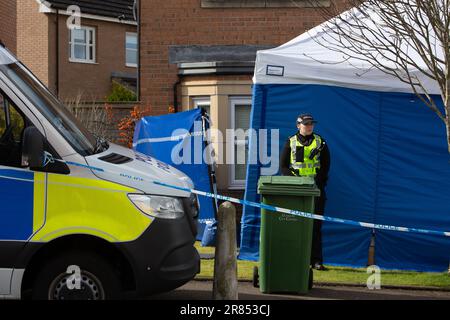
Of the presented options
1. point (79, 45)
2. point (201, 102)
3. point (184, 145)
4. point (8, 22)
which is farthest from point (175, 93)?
point (79, 45)

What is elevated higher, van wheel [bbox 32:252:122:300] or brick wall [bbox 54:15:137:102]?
brick wall [bbox 54:15:137:102]

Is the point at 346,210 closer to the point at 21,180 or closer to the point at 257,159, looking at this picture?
the point at 257,159

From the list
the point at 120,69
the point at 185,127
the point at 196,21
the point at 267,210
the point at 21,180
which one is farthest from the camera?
the point at 120,69

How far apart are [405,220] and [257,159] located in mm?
2005

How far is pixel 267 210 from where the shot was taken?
340 inches

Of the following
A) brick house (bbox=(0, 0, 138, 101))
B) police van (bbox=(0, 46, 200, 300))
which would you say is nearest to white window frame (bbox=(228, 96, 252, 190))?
police van (bbox=(0, 46, 200, 300))

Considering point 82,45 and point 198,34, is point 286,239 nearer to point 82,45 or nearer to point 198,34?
point 198,34

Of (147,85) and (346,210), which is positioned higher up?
(147,85)

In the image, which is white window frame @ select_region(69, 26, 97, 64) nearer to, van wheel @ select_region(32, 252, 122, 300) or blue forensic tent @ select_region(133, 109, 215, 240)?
blue forensic tent @ select_region(133, 109, 215, 240)

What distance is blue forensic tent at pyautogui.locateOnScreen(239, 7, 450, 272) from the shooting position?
10539 mm

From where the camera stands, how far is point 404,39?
9.27m

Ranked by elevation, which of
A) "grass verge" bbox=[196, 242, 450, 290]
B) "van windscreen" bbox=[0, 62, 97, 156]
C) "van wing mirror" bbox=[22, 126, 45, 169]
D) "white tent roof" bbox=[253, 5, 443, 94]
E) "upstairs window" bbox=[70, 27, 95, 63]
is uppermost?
"upstairs window" bbox=[70, 27, 95, 63]

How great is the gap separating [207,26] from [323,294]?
720cm
